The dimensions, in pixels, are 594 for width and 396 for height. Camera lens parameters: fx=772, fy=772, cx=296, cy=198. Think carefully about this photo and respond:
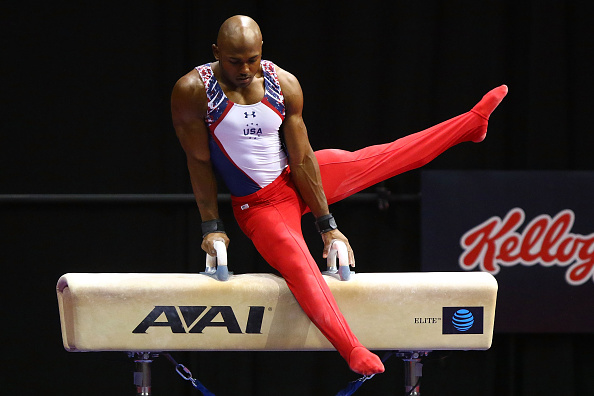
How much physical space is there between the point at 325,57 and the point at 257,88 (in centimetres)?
158

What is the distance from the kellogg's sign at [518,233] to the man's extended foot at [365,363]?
1.80m

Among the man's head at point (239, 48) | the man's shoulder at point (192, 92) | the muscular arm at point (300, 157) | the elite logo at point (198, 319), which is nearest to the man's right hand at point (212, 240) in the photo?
the elite logo at point (198, 319)

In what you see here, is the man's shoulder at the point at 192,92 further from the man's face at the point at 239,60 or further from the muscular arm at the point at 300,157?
the muscular arm at the point at 300,157

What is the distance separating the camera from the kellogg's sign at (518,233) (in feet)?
14.9

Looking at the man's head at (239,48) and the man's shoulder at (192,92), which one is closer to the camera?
the man's head at (239,48)

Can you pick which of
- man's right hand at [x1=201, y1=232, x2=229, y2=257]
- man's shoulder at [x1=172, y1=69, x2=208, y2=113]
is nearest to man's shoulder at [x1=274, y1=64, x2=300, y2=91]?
man's shoulder at [x1=172, y1=69, x2=208, y2=113]

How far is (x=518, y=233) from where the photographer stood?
4562 mm

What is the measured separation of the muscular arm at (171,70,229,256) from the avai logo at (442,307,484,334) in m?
0.98

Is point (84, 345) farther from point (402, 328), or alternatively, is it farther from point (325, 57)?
point (325, 57)

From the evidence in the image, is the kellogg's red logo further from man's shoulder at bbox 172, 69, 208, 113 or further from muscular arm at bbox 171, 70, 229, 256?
man's shoulder at bbox 172, 69, 208, 113

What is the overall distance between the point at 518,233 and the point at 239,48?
231 centimetres

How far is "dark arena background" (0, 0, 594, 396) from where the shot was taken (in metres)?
4.66

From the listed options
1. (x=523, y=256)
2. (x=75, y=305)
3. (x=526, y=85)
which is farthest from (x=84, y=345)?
(x=526, y=85)

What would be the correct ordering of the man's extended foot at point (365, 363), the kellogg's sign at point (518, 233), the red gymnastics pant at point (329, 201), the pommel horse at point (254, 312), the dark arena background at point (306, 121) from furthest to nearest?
the dark arena background at point (306, 121), the kellogg's sign at point (518, 233), the pommel horse at point (254, 312), the red gymnastics pant at point (329, 201), the man's extended foot at point (365, 363)
